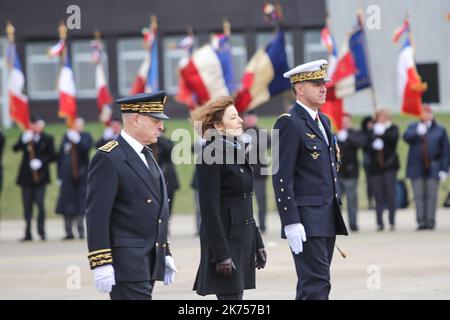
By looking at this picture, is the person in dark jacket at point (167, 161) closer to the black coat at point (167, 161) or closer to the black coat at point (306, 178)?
the black coat at point (167, 161)

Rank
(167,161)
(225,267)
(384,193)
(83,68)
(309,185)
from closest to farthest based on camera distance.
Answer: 1. (225,267)
2. (309,185)
3. (167,161)
4. (384,193)
5. (83,68)

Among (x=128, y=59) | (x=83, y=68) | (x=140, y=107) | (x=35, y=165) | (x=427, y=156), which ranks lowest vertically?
(x=427, y=156)

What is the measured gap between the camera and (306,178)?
8.76 meters

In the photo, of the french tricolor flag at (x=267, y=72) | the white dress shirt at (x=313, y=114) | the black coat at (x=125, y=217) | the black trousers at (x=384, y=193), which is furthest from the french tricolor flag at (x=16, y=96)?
the black coat at (x=125, y=217)

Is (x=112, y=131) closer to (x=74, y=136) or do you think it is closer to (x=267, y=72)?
(x=74, y=136)

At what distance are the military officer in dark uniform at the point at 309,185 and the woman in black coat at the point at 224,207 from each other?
0.27 m

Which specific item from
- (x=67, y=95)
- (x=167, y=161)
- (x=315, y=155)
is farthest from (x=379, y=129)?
(x=315, y=155)

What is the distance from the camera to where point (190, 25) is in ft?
125

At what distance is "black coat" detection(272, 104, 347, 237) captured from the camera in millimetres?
8609

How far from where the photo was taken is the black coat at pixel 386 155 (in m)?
19.7

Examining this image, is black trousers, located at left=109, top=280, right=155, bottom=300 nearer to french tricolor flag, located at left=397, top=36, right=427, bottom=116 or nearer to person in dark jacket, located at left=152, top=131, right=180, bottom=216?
person in dark jacket, located at left=152, top=131, right=180, bottom=216

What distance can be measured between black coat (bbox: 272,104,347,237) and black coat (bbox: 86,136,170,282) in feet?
4.53

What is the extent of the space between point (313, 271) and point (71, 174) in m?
12.0
